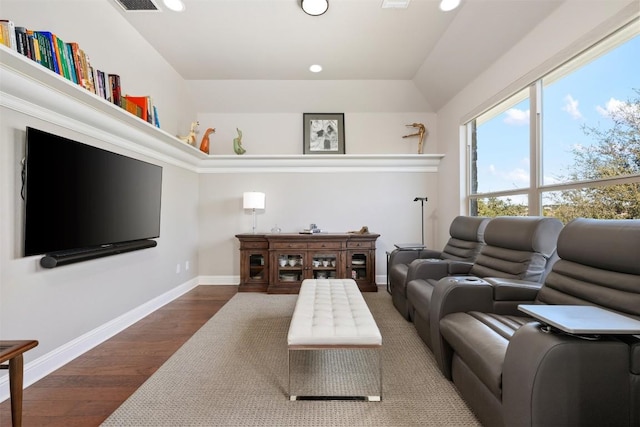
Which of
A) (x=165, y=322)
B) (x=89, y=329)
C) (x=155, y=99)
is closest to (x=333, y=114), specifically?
(x=155, y=99)

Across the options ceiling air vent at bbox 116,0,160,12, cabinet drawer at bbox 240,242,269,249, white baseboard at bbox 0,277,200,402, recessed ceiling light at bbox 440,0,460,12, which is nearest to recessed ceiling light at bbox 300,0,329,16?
recessed ceiling light at bbox 440,0,460,12

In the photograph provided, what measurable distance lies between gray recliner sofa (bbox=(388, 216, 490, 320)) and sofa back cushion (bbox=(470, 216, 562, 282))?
0.42 meters

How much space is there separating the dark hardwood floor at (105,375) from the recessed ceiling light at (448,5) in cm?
391

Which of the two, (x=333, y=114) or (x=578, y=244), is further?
(x=333, y=114)

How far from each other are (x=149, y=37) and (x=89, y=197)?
2062mm

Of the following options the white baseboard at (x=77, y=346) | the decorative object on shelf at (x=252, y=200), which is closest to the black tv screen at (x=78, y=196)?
the white baseboard at (x=77, y=346)

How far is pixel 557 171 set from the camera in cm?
227

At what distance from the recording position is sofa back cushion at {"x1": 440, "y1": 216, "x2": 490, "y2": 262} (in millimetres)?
2865

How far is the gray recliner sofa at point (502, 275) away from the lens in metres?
1.84

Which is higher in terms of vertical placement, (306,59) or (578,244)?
(306,59)

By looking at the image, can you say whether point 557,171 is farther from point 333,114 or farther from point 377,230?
point 333,114

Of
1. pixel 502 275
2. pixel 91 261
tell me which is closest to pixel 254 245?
pixel 91 261

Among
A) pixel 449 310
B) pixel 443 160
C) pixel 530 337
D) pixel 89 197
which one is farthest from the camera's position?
pixel 443 160

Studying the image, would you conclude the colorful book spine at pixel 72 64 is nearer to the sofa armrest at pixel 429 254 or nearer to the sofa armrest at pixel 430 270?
the sofa armrest at pixel 430 270
